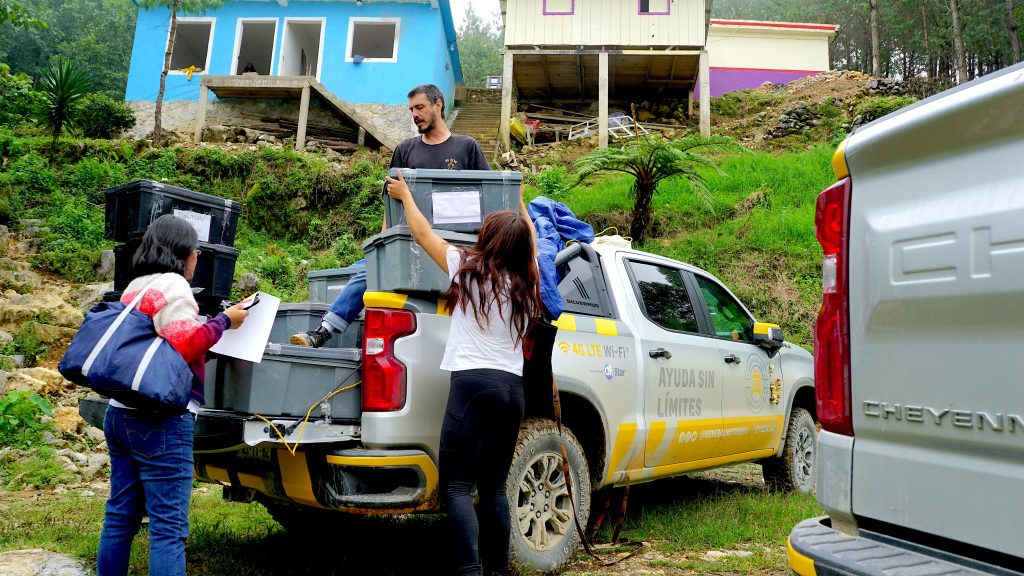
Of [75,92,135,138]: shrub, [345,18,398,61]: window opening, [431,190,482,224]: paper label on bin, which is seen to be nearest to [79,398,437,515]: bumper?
[431,190,482,224]: paper label on bin

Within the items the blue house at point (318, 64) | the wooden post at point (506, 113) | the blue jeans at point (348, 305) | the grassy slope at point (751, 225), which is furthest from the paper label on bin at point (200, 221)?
the blue house at point (318, 64)

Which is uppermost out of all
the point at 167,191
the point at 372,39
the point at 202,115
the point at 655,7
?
the point at 372,39

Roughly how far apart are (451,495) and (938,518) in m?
1.91

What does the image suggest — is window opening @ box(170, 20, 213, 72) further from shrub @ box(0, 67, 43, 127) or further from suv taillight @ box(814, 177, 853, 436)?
suv taillight @ box(814, 177, 853, 436)

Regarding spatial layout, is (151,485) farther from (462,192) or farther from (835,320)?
(835,320)

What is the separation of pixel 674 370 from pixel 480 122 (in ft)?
63.8

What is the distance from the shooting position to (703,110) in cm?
1986

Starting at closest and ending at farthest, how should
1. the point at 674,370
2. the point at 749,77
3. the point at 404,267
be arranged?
the point at 404,267, the point at 674,370, the point at 749,77

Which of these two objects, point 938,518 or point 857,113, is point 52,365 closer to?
point 938,518

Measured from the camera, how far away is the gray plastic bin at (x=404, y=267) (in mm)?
3473

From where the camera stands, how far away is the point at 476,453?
126 inches

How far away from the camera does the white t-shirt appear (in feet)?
10.7

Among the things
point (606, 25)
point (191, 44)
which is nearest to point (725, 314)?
point (606, 25)

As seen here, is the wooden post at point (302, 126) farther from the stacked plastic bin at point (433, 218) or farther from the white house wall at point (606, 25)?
the stacked plastic bin at point (433, 218)
